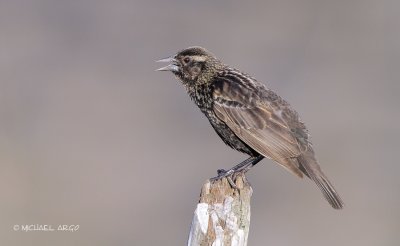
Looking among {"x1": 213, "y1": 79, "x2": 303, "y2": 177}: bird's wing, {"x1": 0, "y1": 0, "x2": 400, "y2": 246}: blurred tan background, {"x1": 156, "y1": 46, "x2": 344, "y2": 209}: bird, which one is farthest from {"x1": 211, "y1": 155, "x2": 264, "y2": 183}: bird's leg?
{"x1": 0, "y1": 0, "x2": 400, "y2": 246}: blurred tan background

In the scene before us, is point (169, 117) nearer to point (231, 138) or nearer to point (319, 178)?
point (231, 138)

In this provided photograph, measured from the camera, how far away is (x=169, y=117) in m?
18.0

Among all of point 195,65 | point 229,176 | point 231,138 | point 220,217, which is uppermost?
point 195,65

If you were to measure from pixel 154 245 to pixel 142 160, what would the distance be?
107 inches

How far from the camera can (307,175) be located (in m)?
8.91

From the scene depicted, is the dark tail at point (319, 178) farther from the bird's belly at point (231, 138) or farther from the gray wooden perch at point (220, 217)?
the gray wooden perch at point (220, 217)

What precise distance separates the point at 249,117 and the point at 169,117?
873 cm

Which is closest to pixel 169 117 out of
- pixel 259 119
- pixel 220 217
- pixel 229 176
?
pixel 259 119

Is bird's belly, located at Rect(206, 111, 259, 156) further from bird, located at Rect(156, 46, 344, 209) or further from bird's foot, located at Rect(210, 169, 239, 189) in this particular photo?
bird's foot, located at Rect(210, 169, 239, 189)

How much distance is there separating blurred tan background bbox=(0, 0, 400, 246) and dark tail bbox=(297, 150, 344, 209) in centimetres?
458

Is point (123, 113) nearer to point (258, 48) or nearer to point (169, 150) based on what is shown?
point (169, 150)

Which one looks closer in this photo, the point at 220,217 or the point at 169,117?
the point at 220,217

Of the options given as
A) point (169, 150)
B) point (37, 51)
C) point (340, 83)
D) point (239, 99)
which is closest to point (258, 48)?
point (340, 83)

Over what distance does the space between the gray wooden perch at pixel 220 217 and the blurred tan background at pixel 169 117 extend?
18.2 ft
